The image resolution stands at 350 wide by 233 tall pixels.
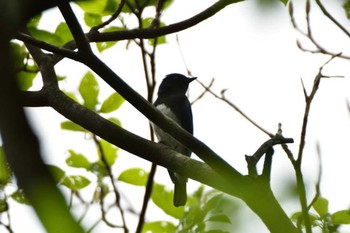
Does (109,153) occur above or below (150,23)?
below

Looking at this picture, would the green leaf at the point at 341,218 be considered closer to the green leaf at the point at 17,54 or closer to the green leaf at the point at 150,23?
the green leaf at the point at 17,54

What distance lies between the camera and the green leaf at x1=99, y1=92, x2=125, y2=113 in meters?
3.53

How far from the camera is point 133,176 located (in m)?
3.58

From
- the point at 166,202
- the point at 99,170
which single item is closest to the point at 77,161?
the point at 99,170

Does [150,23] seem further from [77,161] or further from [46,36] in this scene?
[77,161]

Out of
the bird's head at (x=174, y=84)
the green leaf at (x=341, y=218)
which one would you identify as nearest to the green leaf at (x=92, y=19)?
the green leaf at (x=341, y=218)

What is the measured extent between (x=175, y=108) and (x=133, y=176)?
305cm

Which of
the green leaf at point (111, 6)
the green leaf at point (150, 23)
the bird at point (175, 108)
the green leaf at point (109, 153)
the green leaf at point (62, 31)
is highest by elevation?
the bird at point (175, 108)

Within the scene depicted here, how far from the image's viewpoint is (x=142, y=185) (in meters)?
3.54

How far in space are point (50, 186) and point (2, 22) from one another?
0.16m

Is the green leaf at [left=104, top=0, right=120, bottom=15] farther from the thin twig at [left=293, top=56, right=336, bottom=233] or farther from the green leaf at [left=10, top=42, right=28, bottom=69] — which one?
the thin twig at [left=293, top=56, right=336, bottom=233]

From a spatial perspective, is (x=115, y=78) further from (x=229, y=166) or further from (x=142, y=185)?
(x=142, y=185)

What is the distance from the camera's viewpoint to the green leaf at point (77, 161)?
12.1 ft

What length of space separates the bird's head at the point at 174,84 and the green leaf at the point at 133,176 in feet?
11.9
